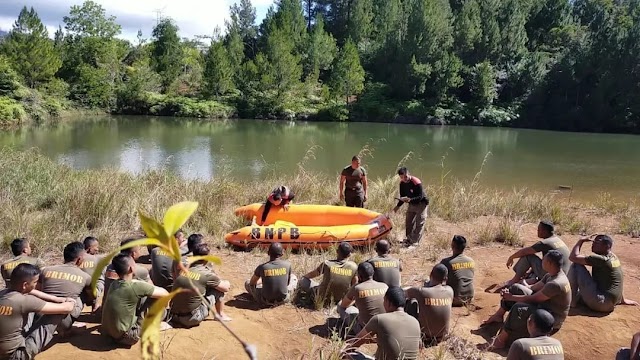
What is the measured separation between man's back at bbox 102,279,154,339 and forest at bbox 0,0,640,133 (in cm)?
3511

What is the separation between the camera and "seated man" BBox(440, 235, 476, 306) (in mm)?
5281

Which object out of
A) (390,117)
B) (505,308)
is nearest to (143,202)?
(505,308)

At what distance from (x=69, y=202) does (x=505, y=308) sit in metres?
6.08

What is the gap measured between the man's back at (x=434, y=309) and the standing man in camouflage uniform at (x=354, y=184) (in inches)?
162

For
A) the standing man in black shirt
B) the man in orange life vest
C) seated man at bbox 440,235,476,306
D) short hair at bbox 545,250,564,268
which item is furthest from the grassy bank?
short hair at bbox 545,250,564,268

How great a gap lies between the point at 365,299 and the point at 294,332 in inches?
32.6

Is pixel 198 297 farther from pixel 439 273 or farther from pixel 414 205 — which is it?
pixel 414 205

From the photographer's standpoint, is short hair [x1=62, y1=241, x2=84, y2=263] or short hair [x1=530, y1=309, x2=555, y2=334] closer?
short hair [x1=530, y1=309, x2=555, y2=334]

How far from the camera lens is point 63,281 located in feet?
13.6

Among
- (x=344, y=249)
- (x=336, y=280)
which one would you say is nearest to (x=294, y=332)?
(x=336, y=280)

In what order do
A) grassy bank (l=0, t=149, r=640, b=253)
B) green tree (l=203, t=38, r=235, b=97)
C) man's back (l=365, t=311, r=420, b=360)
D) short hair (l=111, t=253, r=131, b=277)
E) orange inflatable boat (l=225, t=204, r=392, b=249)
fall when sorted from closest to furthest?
1. man's back (l=365, t=311, r=420, b=360)
2. short hair (l=111, t=253, r=131, b=277)
3. grassy bank (l=0, t=149, r=640, b=253)
4. orange inflatable boat (l=225, t=204, r=392, b=249)
5. green tree (l=203, t=38, r=235, b=97)

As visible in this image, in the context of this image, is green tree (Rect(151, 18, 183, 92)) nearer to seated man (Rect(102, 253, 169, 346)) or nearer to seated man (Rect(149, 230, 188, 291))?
seated man (Rect(149, 230, 188, 291))

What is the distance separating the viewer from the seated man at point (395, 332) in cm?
379

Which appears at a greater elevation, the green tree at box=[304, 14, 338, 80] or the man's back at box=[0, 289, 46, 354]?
the green tree at box=[304, 14, 338, 80]
